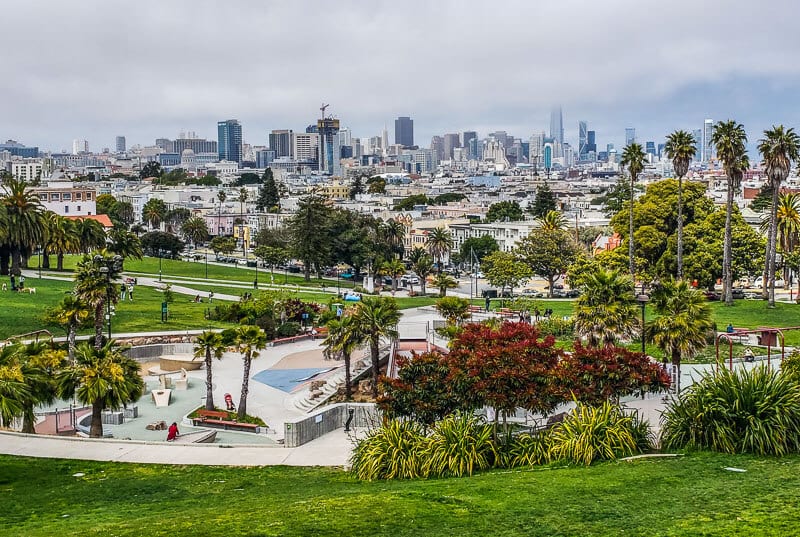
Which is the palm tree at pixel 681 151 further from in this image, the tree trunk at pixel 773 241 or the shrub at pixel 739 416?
the shrub at pixel 739 416

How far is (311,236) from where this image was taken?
285 feet

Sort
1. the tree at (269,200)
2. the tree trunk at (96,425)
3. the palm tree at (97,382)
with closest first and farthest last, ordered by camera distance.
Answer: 1. the palm tree at (97,382)
2. the tree trunk at (96,425)
3. the tree at (269,200)

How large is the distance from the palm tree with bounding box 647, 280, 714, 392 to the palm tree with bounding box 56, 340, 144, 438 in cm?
1728

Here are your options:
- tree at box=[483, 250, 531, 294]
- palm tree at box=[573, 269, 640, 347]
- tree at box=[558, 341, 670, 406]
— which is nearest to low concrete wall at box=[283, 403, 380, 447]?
tree at box=[558, 341, 670, 406]

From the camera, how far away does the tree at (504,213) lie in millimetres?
142750

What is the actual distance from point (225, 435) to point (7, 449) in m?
8.08

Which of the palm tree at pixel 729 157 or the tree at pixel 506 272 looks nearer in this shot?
the palm tree at pixel 729 157

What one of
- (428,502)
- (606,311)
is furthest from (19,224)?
(428,502)

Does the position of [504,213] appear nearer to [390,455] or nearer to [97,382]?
[97,382]

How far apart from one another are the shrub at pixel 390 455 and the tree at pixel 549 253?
59752mm

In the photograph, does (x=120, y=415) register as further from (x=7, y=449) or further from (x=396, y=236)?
(x=396, y=236)

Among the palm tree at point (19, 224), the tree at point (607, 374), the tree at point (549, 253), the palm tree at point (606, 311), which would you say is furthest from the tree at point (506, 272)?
the tree at point (607, 374)

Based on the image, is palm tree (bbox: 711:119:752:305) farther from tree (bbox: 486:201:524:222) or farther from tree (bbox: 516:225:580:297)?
tree (bbox: 486:201:524:222)

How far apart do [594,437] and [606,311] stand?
11.5 m
